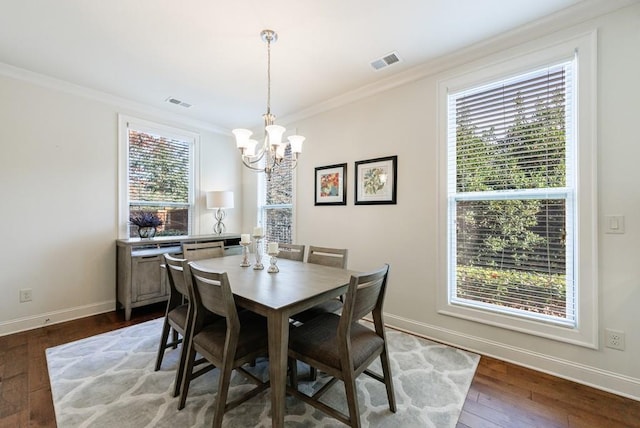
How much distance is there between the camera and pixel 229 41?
2371 millimetres

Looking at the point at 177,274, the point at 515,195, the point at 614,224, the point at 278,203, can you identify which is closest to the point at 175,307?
the point at 177,274

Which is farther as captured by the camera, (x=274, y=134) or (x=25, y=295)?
(x=25, y=295)

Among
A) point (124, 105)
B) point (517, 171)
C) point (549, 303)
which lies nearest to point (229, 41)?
point (124, 105)

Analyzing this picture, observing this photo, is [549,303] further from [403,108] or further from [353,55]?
[353,55]

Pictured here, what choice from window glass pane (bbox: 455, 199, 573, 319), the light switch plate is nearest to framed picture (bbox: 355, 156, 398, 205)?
window glass pane (bbox: 455, 199, 573, 319)

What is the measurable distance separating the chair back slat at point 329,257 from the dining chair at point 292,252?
17 centimetres

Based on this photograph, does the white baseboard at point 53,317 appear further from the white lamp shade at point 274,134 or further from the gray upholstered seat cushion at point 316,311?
the white lamp shade at point 274,134

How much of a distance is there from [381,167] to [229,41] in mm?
1939

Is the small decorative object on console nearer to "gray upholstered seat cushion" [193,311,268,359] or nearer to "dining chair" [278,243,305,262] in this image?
"dining chair" [278,243,305,262]

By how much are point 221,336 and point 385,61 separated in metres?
2.79

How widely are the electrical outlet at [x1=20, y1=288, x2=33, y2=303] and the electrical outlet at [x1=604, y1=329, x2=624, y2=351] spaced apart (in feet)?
17.4

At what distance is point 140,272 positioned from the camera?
129 inches

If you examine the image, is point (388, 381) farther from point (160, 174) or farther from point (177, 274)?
point (160, 174)

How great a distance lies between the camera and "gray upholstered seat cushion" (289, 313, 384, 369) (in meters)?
1.53
